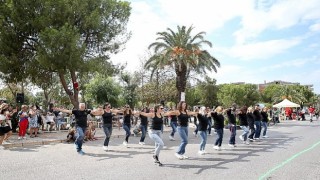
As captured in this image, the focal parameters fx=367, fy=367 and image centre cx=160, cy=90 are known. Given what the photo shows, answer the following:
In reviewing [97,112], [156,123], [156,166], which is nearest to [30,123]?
[97,112]

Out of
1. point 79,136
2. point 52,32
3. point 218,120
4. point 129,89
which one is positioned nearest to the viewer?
point 79,136

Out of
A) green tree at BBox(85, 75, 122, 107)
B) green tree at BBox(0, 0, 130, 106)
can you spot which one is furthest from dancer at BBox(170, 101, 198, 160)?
green tree at BBox(85, 75, 122, 107)

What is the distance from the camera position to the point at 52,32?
20156 millimetres

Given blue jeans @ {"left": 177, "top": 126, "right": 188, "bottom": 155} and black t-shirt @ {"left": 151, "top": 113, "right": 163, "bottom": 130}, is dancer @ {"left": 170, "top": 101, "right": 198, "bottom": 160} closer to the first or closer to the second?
blue jeans @ {"left": 177, "top": 126, "right": 188, "bottom": 155}

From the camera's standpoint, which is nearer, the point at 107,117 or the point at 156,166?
the point at 156,166

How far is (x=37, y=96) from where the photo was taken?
250 ft

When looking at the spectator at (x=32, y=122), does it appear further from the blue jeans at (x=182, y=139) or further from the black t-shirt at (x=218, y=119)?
the blue jeans at (x=182, y=139)

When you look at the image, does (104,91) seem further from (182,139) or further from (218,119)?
(182,139)

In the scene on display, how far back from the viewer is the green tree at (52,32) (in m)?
20.7

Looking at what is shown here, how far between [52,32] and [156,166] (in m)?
13.0

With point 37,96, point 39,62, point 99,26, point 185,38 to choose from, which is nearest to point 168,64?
point 185,38

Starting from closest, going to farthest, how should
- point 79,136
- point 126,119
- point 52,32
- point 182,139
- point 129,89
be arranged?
point 182,139
point 79,136
point 126,119
point 52,32
point 129,89

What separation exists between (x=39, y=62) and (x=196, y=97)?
2544 inches

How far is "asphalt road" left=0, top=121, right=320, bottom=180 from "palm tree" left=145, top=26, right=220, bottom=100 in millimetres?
18292
